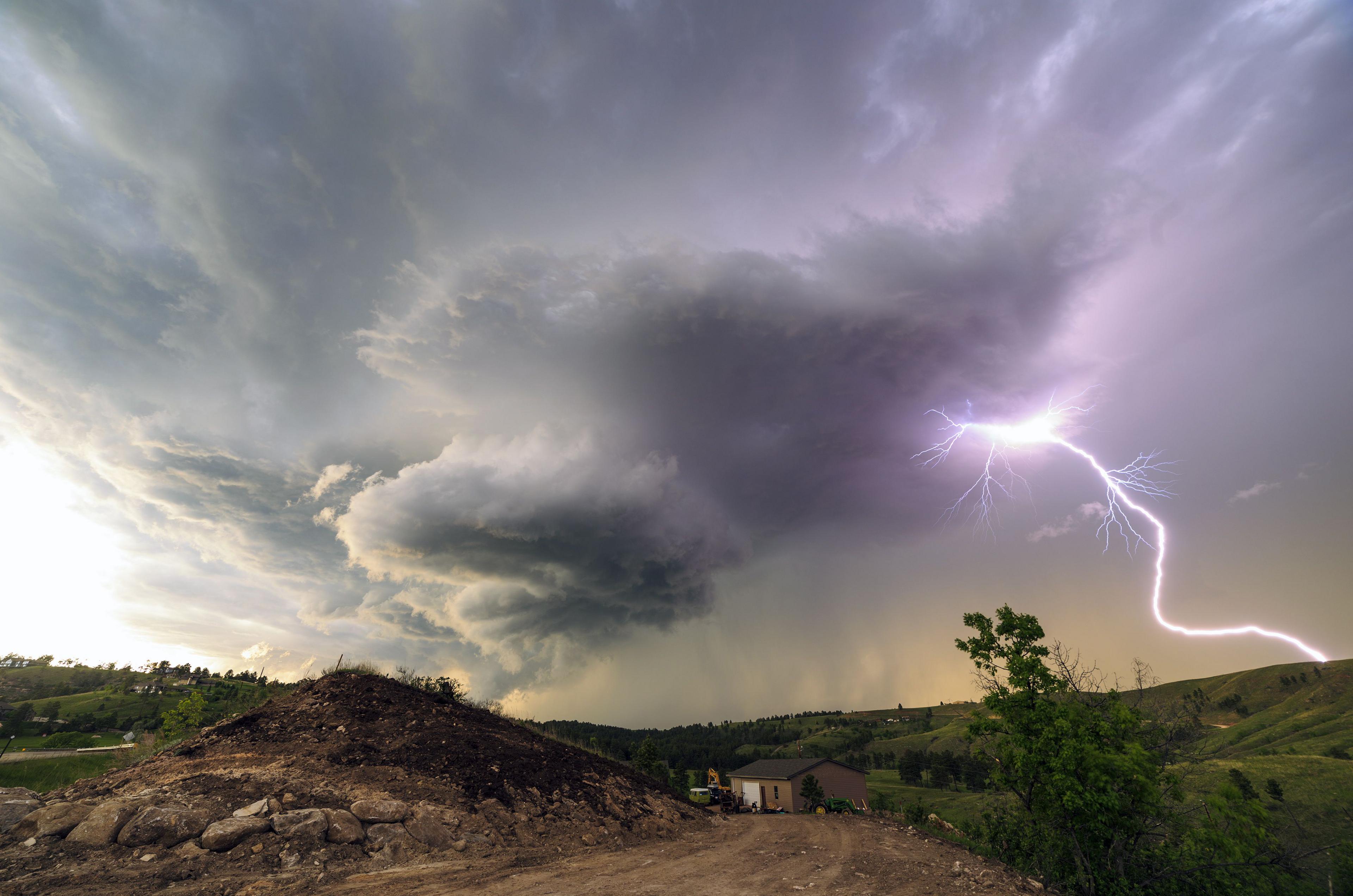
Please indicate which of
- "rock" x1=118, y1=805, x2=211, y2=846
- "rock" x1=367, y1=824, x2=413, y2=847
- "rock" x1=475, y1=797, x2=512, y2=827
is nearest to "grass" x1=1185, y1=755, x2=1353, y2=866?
"rock" x1=475, y1=797, x2=512, y2=827

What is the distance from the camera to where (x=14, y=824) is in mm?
12375

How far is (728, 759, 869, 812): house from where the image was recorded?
215ft

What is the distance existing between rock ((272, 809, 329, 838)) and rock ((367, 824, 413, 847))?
126cm

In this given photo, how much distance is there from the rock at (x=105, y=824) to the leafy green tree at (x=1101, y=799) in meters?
30.6

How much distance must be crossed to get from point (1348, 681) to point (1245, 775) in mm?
158855

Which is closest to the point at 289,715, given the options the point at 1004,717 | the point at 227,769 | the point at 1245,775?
the point at 227,769

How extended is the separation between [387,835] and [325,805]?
2.19m

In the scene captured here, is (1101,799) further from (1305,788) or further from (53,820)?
(1305,788)

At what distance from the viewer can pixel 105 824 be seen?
1276 cm

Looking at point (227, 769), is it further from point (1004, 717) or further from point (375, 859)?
point (1004, 717)

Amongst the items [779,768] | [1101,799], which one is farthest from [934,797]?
[1101,799]

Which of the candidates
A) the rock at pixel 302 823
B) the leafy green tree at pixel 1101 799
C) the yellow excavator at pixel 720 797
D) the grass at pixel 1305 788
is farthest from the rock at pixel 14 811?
the grass at pixel 1305 788

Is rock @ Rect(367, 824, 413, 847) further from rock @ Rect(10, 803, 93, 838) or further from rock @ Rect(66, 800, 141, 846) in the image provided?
rock @ Rect(10, 803, 93, 838)

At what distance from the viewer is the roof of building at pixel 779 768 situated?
67.0m
